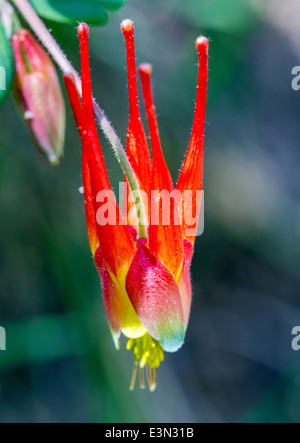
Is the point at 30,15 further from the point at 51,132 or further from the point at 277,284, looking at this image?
the point at 277,284

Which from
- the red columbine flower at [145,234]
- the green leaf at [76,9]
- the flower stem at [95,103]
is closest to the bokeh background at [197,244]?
the green leaf at [76,9]

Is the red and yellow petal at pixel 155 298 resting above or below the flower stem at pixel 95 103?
below

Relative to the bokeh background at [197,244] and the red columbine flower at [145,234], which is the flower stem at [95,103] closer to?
the red columbine flower at [145,234]

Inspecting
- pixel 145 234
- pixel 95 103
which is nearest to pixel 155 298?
pixel 145 234

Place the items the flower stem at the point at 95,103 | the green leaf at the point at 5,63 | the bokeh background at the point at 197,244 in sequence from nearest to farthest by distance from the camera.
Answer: the flower stem at the point at 95,103
the green leaf at the point at 5,63
the bokeh background at the point at 197,244

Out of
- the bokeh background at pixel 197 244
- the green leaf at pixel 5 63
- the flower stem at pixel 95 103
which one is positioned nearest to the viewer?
the flower stem at pixel 95 103

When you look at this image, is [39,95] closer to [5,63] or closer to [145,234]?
[5,63]
